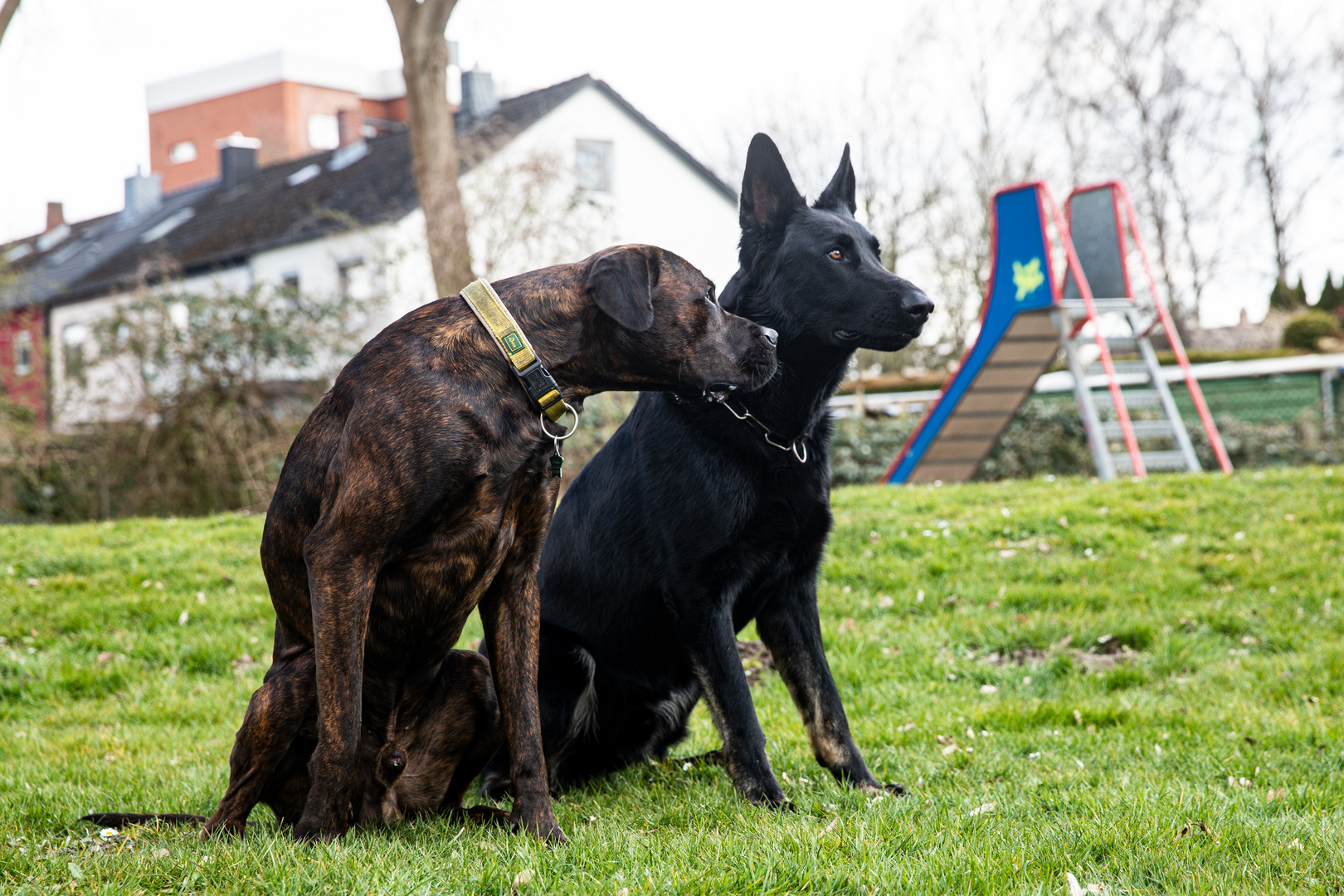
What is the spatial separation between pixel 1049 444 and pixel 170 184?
4269cm

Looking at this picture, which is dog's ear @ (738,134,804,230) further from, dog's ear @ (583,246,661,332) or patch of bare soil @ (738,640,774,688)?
patch of bare soil @ (738,640,774,688)

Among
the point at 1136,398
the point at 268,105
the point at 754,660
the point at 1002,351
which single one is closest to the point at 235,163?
the point at 268,105

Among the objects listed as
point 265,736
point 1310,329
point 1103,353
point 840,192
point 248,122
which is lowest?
point 265,736

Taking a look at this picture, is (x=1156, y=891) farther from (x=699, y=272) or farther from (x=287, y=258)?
(x=287, y=258)

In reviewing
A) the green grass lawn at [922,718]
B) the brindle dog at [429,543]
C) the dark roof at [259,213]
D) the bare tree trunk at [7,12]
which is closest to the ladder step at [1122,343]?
the green grass lawn at [922,718]

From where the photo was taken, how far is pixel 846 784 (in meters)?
3.32

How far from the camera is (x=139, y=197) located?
3547cm

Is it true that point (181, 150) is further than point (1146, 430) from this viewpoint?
Yes

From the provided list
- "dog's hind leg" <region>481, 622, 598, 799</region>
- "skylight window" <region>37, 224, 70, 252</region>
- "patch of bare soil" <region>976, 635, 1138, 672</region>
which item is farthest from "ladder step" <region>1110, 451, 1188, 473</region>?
"skylight window" <region>37, 224, 70, 252</region>

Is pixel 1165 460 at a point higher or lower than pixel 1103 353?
lower

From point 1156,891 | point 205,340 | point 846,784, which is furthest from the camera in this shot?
point 205,340

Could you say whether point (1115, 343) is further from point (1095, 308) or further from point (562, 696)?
point (562, 696)

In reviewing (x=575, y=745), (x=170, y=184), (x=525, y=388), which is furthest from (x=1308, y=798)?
(x=170, y=184)

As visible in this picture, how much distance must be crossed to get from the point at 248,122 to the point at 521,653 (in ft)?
144
